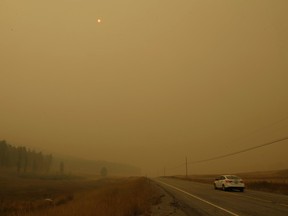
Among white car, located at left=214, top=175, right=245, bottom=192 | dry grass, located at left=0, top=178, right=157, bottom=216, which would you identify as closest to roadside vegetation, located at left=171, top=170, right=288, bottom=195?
white car, located at left=214, top=175, right=245, bottom=192

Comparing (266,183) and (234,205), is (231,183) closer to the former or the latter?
(266,183)

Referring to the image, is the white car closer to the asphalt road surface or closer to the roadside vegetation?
the roadside vegetation

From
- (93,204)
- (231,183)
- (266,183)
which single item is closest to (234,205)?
(93,204)

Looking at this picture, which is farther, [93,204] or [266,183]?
[266,183]

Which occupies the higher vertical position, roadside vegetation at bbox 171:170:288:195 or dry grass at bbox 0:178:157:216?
roadside vegetation at bbox 171:170:288:195

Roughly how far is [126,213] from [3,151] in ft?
646

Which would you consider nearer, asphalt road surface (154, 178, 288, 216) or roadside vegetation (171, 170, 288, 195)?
asphalt road surface (154, 178, 288, 216)

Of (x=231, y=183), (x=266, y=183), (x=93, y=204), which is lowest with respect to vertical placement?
(x=93, y=204)

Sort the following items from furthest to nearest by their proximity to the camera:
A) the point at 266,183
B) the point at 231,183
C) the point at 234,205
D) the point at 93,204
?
the point at 266,183 < the point at 231,183 < the point at 93,204 < the point at 234,205

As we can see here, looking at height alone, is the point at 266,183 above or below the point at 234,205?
above

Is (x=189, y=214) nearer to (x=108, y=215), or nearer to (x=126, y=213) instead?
(x=126, y=213)

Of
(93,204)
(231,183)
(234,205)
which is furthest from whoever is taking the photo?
(231,183)

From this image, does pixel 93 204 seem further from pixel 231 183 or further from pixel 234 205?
pixel 231 183

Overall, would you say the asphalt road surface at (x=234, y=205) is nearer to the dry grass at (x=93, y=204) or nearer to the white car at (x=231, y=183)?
the dry grass at (x=93, y=204)
